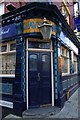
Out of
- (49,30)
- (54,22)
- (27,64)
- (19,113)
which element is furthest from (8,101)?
(54,22)

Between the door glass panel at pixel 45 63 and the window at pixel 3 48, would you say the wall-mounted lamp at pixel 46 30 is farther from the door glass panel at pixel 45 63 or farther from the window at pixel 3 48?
the window at pixel 3 48

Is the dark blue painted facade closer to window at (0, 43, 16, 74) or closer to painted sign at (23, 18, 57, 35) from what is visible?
painted sign at (23, 18, 57, 35)

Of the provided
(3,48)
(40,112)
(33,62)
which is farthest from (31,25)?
(40,112)

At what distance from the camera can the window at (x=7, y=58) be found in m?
7.51

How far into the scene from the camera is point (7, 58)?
7.86m

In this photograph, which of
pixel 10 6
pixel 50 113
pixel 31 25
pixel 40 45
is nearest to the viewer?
pixel 50 113

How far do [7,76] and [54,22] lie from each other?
306 centimetres

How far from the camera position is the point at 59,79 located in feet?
24.3

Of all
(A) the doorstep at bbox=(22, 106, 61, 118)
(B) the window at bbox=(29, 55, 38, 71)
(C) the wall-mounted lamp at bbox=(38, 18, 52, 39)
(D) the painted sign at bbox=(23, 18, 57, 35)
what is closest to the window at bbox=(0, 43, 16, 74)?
(B) the window at bbox=(29, 55, 38, 71)

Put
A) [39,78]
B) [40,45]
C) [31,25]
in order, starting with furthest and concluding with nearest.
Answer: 1. [40,45]
2. [39,78]
3. [31,25]

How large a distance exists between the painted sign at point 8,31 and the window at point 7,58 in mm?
422

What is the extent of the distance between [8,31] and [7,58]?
1.25 meters

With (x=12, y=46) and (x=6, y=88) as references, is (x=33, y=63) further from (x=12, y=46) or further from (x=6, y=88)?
(x=6, y=88)

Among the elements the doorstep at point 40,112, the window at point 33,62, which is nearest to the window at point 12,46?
the window at point 33,62
